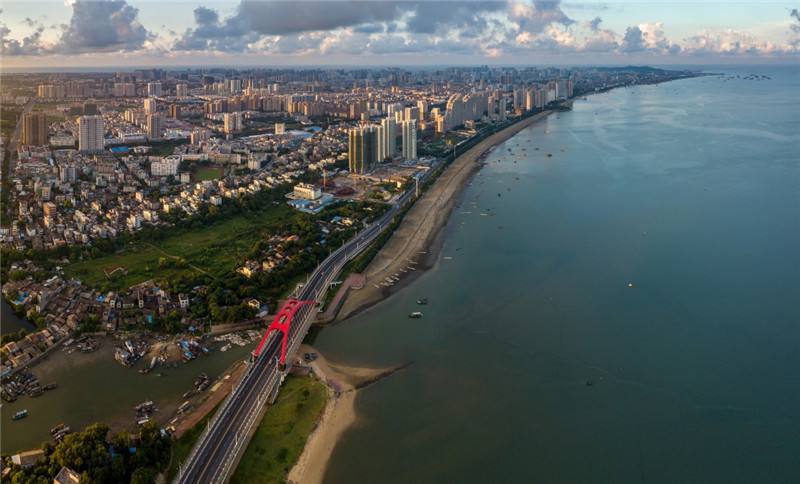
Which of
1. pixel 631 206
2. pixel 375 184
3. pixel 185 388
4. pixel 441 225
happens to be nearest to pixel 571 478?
pixel 185 388

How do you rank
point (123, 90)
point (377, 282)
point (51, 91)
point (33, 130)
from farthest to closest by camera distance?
point (123, 90), point (51, 91), point (33, 130), point (377, 282)

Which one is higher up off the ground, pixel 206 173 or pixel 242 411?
pixel 206 173

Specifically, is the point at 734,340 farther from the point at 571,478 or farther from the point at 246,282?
the point at 246,282

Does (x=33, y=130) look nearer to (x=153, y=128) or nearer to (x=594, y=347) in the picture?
(x=153, y=128)

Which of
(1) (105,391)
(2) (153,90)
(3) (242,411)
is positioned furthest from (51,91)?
(3) (242,411)

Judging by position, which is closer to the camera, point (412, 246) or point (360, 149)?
point (412, 246)

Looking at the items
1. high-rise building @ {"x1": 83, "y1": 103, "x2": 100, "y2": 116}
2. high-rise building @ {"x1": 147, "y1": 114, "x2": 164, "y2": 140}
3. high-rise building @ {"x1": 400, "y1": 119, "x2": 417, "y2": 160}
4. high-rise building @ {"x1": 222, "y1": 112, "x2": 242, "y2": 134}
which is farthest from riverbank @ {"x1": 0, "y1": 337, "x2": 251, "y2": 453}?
high-rise building @ {"x1": 83, "y1": 103, "x2": 100, "y2": 116}
